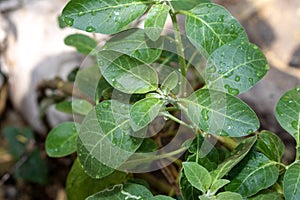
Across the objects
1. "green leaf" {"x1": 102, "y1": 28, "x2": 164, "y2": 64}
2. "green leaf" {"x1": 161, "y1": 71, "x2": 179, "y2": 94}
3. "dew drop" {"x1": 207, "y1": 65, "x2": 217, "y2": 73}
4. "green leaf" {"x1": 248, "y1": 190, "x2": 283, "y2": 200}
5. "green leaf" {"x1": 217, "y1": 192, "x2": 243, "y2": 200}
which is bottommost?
"green leaf" {"x1": 248, "y1": 190, "x2": 283, "y2": 200}

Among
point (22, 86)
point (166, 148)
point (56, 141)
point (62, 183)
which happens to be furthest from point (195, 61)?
point (22, 86)

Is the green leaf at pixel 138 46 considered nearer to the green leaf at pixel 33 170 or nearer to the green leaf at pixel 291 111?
the green leaf at pixel 291 111

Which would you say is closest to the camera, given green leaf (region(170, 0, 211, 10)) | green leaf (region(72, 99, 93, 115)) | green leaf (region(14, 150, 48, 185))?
green leaf (region(170, 0, 211, 10))

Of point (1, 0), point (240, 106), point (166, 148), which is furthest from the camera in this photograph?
point (1, 0)

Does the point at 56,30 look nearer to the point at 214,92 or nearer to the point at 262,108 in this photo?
the point at 262,108

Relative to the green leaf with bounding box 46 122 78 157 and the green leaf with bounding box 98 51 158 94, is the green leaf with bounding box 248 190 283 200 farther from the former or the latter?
the green leaf with bounding box 46 122 78 157

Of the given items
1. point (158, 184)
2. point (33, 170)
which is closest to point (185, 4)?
point (158, 184)

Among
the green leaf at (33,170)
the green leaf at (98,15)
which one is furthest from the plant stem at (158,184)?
the green leaf at (33,170)

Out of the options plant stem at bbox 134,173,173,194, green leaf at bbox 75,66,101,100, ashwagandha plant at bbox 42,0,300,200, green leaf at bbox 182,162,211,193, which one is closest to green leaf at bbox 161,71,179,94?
ashwagandha plant at bbox 42,0,300,200
